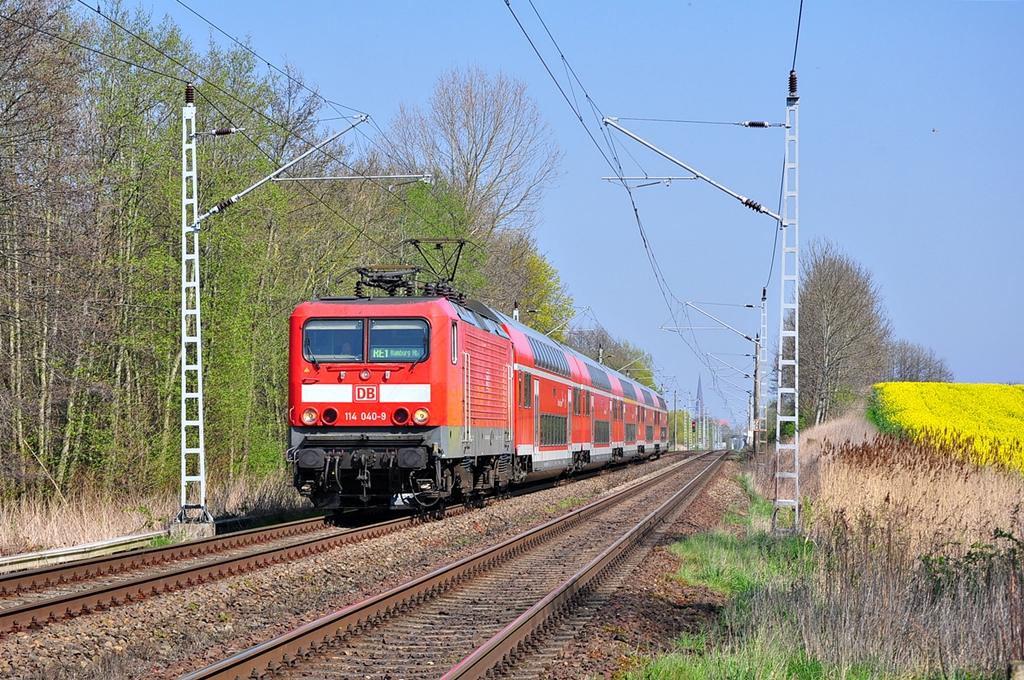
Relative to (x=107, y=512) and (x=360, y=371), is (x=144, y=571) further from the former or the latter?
(x=107, y=512)

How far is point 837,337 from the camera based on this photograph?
5159cm

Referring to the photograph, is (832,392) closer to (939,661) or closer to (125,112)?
(125,112)

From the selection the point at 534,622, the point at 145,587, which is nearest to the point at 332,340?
the point at 145,587

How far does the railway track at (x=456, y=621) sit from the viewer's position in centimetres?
741

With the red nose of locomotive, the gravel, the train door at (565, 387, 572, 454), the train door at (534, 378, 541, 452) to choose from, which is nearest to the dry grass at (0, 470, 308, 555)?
the red nose of locomotive

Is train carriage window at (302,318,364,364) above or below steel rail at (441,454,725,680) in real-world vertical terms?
→ above

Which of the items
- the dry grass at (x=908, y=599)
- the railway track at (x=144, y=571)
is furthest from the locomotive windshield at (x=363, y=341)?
the dry grass at (x=908, y=599)

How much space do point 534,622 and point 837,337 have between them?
1783 inches

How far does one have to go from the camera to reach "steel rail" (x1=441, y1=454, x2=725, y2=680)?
7246mm

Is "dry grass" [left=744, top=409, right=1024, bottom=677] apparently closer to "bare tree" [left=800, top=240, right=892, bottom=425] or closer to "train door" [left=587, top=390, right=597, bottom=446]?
"train door" [left=587, top=390, right=597, bottom=446]

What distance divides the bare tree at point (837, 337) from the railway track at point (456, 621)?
123 feet

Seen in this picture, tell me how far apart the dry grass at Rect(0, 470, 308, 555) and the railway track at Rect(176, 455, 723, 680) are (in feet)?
19.3

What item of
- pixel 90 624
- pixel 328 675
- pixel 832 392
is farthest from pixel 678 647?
pixel 832 392

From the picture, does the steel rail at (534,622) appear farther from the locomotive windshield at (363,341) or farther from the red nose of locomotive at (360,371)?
the locomotive windshield at (363,341)
